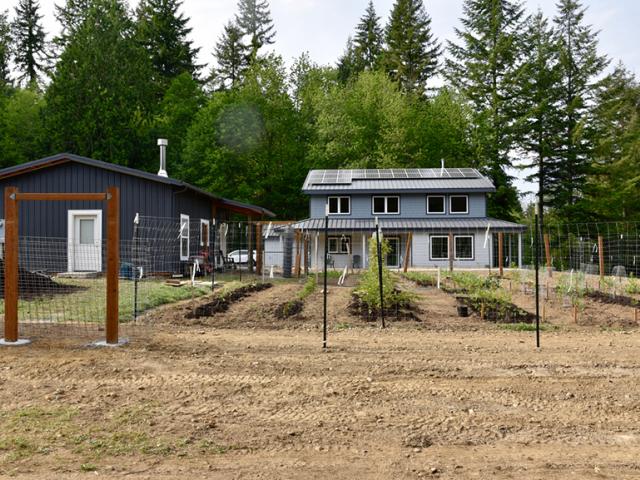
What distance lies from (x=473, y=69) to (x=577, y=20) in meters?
8.50

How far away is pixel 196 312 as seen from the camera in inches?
421

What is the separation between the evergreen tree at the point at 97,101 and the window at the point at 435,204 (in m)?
18.3

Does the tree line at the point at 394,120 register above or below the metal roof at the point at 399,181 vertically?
above

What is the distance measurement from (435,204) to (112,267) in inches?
1047

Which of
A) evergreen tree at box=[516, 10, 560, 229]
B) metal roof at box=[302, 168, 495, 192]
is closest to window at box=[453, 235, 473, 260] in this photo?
metal roof at box=[302, 168, 495, 192]

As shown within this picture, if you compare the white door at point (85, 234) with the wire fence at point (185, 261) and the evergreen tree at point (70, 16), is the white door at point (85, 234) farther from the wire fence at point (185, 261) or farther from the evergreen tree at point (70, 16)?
the evergreen tree at point (70, 16)

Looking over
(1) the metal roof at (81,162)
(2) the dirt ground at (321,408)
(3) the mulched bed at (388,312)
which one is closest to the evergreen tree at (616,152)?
(1) the metal roof at (81,162)

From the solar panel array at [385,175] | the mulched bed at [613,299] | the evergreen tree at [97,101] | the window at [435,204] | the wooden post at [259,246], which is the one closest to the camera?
the mulched bed at [613,299]

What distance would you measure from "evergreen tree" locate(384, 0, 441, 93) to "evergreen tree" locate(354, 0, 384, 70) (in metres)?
2.81

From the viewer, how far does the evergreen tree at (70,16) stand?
1516 inches

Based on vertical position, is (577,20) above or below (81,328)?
above

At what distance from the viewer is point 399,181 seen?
111 feet

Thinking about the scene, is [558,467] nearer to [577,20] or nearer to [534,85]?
[534,85]

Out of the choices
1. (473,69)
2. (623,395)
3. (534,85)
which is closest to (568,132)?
(534,85)
